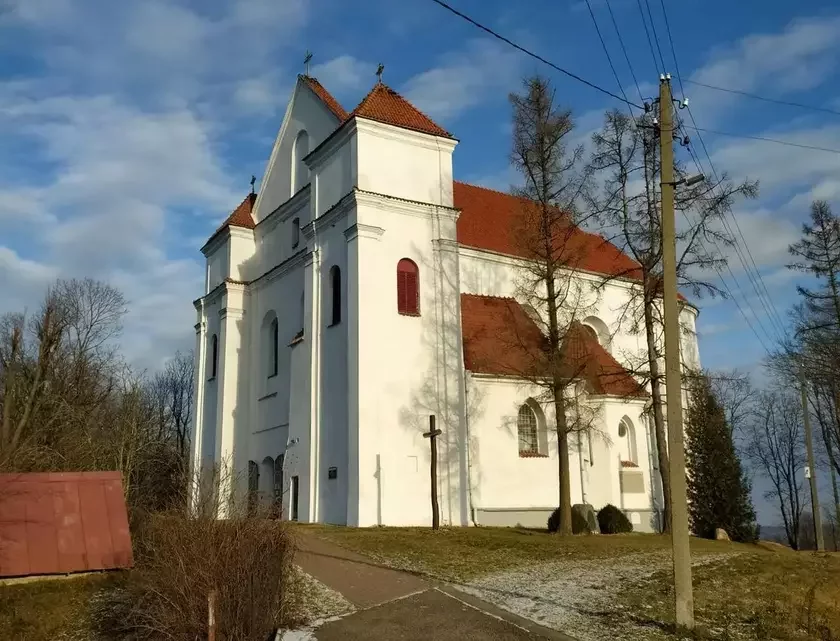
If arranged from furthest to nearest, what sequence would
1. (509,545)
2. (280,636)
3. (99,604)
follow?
(509,545), (99,604), (280,636)

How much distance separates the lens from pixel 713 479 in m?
29.7

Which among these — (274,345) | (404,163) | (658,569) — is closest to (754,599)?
(658,569)

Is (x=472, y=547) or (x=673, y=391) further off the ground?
(x=673, y=391)

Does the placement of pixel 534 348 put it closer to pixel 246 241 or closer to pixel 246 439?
pixel 246 439

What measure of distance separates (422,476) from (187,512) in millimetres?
14042

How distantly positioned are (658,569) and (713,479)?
17.8 meters

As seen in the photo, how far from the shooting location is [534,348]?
22391 millimetres

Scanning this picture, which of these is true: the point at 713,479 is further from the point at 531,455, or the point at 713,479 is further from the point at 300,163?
the point at 300,163

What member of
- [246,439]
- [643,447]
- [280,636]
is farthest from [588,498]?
[280,636]

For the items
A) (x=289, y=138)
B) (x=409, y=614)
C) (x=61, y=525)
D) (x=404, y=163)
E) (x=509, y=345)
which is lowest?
(x=409, y=614)

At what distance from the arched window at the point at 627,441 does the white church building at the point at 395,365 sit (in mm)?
82

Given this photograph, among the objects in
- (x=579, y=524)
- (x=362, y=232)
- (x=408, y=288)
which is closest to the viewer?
(x=579, y=524)

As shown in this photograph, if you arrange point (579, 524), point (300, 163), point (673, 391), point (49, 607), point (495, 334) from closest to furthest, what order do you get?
point (673, 391)
point (49, 607)
point (579, 524)
point (495, 334)
point (300, 163)

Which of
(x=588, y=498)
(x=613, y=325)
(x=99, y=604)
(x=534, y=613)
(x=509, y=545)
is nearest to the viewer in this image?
(x=534, y=613)
